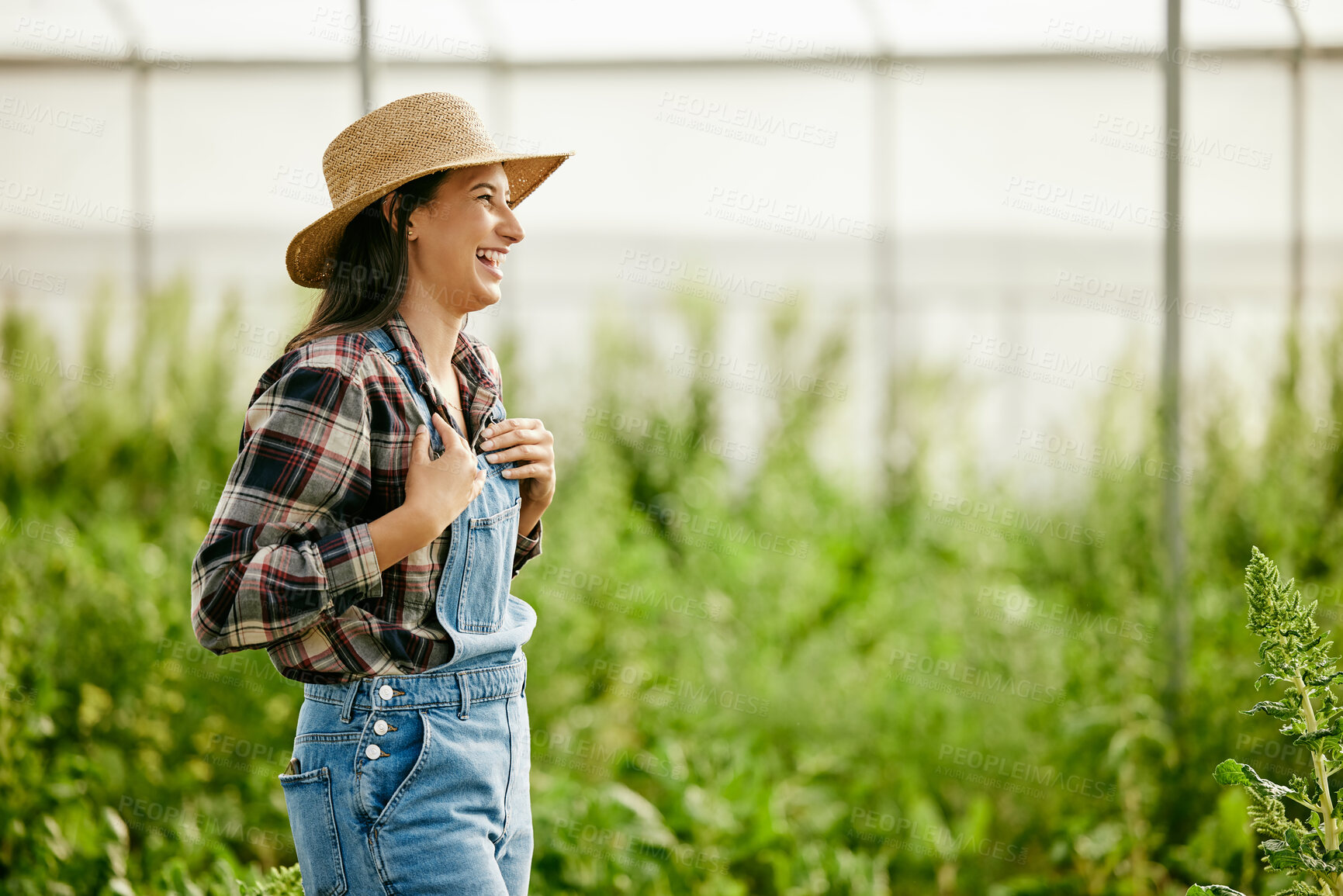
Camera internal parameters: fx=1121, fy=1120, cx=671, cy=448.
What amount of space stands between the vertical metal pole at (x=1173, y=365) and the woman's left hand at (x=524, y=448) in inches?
74.5

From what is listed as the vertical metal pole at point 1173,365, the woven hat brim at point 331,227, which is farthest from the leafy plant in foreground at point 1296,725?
the vertical metal pole at point 1173,365

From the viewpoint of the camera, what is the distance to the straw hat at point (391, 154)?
4.25 ft

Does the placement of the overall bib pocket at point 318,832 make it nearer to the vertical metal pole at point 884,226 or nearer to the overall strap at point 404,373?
the overall strap at point 404,373

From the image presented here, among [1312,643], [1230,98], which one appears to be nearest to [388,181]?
[1312,643]

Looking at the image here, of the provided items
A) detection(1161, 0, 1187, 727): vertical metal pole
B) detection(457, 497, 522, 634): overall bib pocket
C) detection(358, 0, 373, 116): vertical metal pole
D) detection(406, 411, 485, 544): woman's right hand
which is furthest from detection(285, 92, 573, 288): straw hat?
detection(1161, 0, 1187, 727): vertical metal pole

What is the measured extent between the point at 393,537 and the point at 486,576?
6.6 inches

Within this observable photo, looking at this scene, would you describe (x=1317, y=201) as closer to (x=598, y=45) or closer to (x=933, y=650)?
→ (x=933, y=650)

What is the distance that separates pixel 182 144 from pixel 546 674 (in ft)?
9.56

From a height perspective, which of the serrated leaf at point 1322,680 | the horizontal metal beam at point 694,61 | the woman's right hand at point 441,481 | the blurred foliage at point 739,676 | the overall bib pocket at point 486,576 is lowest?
the blurred foliage at point 739,676

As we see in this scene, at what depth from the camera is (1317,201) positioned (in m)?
4.07

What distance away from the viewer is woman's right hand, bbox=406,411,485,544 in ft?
A: 3.84

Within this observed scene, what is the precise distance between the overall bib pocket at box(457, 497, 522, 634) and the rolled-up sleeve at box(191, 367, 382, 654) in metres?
0.11

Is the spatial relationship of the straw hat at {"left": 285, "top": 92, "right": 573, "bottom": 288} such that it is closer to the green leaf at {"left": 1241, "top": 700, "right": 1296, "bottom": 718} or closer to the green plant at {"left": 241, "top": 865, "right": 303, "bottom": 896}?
the green plant at {"left": 241, "top": 865, "right": 303, "bottom": 896}

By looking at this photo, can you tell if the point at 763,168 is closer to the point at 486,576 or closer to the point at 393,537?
the point at 486,576
